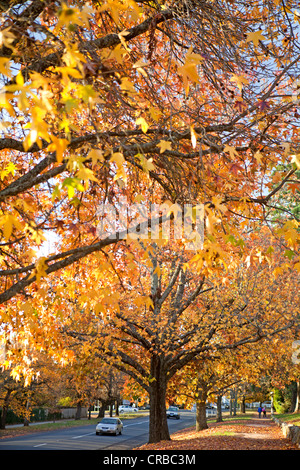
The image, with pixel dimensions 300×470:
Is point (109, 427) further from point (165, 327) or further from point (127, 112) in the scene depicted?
point (127, 112)

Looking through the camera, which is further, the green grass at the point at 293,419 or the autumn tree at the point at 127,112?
the green grass at the point at 293,419

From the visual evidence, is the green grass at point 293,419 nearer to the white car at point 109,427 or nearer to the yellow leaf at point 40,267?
the white car at point 109,427

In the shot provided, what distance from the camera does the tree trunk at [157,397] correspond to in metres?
14.7

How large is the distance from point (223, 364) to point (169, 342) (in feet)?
13.9

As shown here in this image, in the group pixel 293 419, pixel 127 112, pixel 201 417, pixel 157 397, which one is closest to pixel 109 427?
pixel 201 417

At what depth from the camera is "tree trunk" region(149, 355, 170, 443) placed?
48.3 ft

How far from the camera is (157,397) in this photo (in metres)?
14.7

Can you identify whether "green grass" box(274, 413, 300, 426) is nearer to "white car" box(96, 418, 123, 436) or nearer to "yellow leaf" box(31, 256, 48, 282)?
"white car" box(96, 418, 123, 436)

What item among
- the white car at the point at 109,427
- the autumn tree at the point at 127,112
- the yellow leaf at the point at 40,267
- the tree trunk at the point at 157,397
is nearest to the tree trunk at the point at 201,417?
the white car at the point at 109,427

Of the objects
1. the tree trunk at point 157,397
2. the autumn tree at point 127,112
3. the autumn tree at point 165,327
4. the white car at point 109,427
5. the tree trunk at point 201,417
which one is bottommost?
the white car at point 109,427

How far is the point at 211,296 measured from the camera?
1644 centimetres
